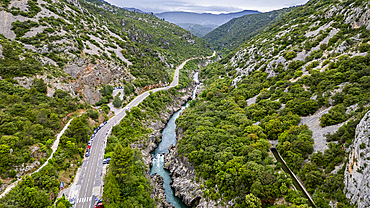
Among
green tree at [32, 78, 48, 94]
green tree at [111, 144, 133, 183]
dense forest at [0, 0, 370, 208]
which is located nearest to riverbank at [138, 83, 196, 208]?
dense forest at [0, 0, 370, 208]

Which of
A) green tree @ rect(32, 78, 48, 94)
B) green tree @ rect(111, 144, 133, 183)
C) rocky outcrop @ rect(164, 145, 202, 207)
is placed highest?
green tree @ rect(32, 78, 48, 94)

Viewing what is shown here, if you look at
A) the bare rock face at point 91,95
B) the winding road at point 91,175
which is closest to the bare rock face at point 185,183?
the winding road at point 91,175

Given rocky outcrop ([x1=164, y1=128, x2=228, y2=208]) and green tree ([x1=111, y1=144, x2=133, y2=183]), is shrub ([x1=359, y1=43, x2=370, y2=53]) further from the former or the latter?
green tree ([x1=111, y1=144, x2=133, y2=183])

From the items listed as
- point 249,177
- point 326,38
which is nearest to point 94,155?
point 249,177

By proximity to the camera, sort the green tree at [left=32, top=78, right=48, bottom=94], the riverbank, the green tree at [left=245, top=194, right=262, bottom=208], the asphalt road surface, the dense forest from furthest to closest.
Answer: the green tree at [left=32, top=78, right=48, bottom=94]
the riverbank
the asphalt road surface
the dense forest
the green tree at [left=245, top=194, right=262, bottom=208]

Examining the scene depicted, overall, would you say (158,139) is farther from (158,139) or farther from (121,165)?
(121,165)
